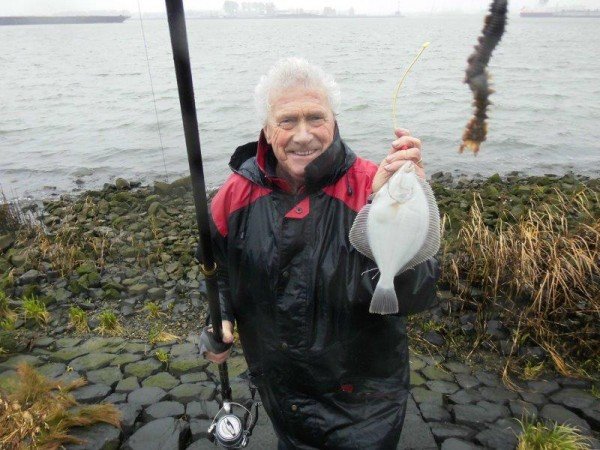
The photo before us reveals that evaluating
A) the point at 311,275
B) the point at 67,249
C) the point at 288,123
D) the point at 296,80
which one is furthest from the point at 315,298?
the point at 67,249

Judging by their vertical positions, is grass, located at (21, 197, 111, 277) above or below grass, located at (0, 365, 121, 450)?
below

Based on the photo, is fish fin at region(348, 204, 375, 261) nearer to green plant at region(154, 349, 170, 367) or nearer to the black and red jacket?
the black and red jacket

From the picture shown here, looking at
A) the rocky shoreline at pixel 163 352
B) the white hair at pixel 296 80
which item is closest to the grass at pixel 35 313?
the rocky shoreline at pixel 163 352

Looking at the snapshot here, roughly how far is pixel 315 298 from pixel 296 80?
1.22 meters

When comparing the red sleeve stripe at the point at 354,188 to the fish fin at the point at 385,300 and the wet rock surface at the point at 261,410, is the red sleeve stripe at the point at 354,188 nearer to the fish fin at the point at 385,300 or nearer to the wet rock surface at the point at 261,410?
the fish fin at the point at 385,300

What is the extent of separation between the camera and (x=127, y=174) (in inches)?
596

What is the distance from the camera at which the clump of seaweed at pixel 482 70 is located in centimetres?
139

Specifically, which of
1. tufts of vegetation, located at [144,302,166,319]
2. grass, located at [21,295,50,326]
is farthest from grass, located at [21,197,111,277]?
tufts of vegetation, located at [144,302,166,319]

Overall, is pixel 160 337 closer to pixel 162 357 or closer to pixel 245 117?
pixel 162 357

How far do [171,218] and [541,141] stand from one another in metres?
14.6

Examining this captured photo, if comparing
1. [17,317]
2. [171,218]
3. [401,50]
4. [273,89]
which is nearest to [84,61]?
[401,50]

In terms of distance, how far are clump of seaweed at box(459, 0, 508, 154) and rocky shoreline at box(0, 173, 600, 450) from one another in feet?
9.77

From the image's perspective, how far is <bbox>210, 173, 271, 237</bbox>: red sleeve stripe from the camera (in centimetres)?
263

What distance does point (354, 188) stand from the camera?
2465 mm
